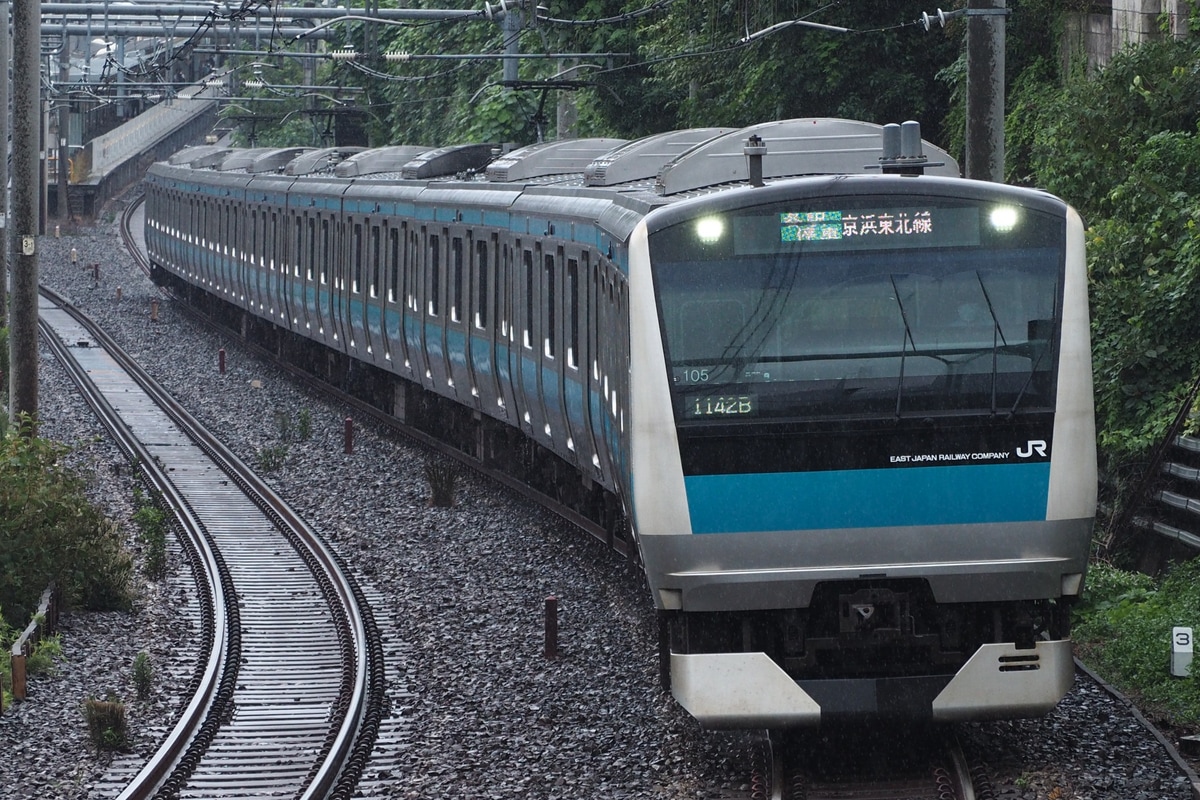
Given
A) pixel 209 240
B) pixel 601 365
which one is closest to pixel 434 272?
pixel 601 365

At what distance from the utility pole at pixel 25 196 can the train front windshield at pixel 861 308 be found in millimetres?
8163

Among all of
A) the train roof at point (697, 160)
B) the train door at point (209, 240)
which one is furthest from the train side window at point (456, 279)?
the train door at point (209, 240)

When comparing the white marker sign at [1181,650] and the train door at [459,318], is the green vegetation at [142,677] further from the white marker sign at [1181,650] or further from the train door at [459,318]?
the train door at [459,318]

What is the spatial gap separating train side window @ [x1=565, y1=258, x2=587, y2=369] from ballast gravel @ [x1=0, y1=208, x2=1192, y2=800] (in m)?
1.59

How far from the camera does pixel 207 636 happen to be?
12234 millimetres

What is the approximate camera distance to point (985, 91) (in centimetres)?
1171

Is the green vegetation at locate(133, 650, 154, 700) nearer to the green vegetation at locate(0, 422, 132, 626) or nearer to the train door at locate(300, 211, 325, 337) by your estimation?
the green vegetation at locate(0, 422, 132, 626)

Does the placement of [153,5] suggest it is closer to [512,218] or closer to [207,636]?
[512,218]

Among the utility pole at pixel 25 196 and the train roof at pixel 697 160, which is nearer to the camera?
the train roof at pixel 697 160

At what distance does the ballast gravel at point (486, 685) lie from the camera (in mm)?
8398

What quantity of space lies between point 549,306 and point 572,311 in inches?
38.1

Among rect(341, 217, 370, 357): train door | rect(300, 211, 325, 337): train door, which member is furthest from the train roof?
rect(300, 211, 325, 337): train door

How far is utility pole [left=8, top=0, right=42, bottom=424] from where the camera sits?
48.9ft

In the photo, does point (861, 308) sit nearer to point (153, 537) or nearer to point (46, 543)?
point (46, 543)
